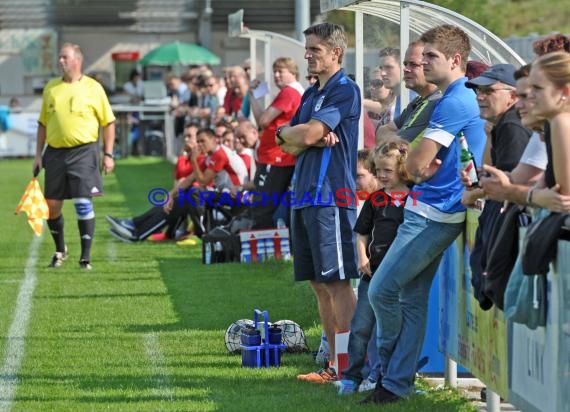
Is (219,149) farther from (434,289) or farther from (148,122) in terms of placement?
(148,122)

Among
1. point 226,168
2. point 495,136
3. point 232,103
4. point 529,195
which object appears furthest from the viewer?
point 232,103

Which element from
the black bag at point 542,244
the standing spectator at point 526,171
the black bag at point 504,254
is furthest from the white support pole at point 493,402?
the black bag at point 542,244

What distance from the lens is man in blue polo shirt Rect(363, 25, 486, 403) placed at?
688 cm

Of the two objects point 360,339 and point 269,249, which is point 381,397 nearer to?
point 360,339

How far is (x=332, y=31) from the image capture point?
26.5 feet

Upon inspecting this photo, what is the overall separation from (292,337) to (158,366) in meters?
0.97

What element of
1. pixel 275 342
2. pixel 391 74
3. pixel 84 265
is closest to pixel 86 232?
pixel 84 265

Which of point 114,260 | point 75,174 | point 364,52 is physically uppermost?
point 364,52

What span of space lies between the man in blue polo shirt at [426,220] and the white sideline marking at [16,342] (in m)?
2.21

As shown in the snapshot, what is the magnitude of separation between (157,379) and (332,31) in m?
2.44

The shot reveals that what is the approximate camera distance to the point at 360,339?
7.84 meters

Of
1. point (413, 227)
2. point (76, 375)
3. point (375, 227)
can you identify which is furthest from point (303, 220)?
point (76, 375)

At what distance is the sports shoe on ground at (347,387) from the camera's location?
7.76 metres

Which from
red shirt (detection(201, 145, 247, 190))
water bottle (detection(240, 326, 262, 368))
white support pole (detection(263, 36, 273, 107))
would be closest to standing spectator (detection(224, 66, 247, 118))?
white support pole (detection(263, 36, 273, 107))
